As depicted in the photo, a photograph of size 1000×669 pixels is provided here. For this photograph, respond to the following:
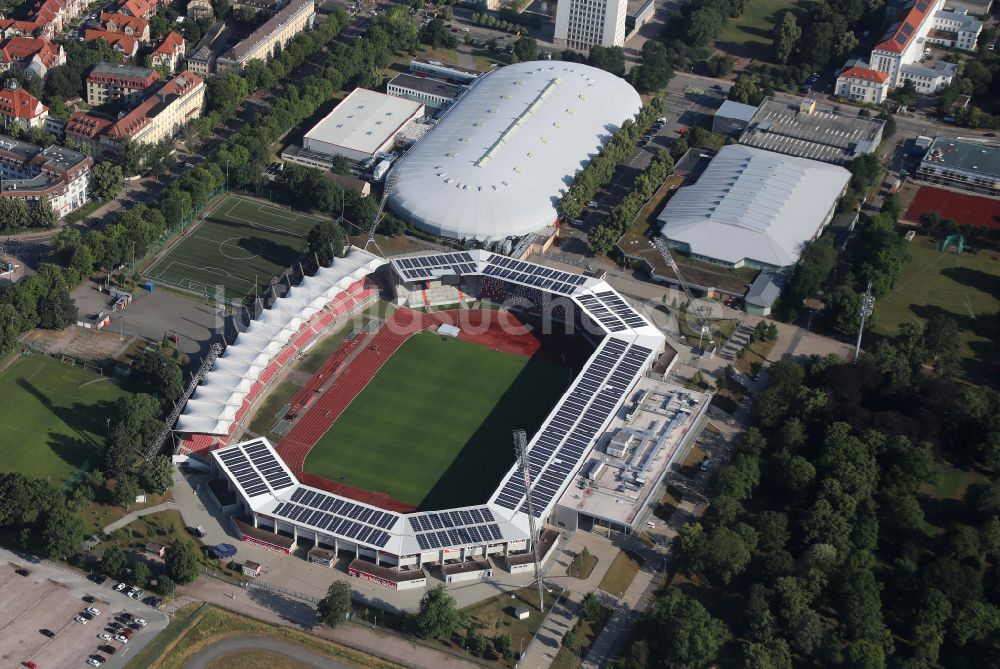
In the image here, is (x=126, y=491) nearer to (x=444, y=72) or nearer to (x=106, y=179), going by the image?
(x=106, y=179)

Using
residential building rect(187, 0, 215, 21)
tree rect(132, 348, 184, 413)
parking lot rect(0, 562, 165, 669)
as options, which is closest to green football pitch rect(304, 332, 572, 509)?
tree rect(132, 348, 184, 413)

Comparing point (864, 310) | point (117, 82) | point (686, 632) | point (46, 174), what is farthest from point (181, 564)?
point (117, 82)

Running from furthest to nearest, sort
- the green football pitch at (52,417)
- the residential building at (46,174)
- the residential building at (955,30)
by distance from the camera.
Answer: the residential building at (955,30) → the residential building at (46,174) → the green football pitch at (52,417)

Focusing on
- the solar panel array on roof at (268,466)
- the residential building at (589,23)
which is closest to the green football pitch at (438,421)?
the solar panel array on roof at (268,466)

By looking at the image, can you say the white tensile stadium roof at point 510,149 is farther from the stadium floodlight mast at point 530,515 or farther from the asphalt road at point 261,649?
the asphalt road at point 261,649

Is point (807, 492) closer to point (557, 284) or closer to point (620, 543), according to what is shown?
A: point (620, 543)
